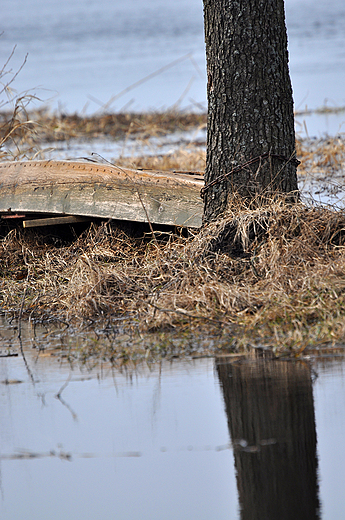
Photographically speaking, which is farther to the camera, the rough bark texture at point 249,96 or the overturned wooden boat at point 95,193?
the overturned wooden boat at point 95,193

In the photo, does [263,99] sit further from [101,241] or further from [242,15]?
[101,241]

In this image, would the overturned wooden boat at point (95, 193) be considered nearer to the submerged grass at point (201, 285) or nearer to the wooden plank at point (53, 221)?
the wooden plank at point (53, 221)

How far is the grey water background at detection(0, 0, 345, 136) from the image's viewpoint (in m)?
21.4

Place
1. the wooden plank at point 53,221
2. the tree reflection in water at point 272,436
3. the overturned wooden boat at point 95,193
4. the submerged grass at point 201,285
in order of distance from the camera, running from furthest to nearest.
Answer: the wooden plank at point 53,221, the overturned wooden boat at point 95,193, the submerged grass at point 201,285, the tree reflection in water at point 272,436

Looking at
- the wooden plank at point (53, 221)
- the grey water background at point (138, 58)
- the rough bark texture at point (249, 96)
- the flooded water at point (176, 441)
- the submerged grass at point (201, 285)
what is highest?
the grey water background at point (138, 58)

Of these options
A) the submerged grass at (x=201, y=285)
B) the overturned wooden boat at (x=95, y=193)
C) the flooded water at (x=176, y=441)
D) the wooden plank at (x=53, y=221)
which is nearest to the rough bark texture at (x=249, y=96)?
the submerged grass at (x=201, y=285)

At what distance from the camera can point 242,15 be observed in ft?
17.4

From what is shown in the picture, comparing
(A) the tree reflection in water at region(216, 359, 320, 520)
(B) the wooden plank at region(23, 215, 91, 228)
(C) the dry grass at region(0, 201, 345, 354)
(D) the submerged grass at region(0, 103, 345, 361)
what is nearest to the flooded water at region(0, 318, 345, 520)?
(A) the tree reflection in water at region(216, 359, 320, 520)

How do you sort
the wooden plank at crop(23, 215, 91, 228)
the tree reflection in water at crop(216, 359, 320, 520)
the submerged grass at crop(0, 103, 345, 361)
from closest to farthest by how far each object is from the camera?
1. the tree reflection in water at crop(216, 359, 320, 520)
2. the submerged grass at crop(0, 103, 345, 361)
3. the wooden plank at crop(23, 215, 91, 228)

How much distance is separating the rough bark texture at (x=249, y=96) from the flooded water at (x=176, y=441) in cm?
204

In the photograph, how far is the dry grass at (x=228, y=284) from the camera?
4.34 m

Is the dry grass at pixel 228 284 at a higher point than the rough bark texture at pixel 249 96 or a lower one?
lower

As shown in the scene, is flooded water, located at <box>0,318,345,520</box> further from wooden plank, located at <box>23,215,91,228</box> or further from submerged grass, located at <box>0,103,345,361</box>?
wooden plank, located at <box>23,215,91,228</box>

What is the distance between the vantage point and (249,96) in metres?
5.39
